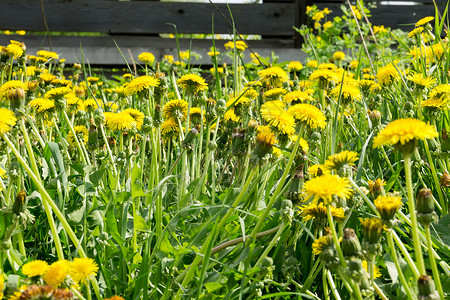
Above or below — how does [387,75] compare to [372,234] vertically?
above

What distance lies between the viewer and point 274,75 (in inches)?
72.1

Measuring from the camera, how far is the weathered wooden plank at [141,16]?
6.13 meters

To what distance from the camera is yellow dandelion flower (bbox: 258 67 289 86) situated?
1820 millimetres

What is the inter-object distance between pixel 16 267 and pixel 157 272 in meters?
0.28

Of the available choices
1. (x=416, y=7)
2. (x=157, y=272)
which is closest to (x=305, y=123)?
(x=157, y=272)

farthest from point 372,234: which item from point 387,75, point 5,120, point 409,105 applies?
point 387,75

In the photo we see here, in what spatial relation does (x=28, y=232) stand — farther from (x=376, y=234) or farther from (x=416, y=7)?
(x=416, y=7)

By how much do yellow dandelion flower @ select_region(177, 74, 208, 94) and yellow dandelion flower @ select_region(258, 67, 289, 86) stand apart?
0.30m

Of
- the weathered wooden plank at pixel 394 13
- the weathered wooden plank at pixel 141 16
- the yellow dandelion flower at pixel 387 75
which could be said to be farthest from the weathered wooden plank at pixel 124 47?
the yellow dandelion flower at pixel 387 75

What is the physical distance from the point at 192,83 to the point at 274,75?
1.18 ft

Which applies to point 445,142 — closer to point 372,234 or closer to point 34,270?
point 372,234

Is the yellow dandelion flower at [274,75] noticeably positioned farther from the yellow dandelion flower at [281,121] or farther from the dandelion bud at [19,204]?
the dandelion bud at [19,204]

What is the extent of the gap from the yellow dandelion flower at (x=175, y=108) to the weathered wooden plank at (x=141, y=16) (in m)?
4.81

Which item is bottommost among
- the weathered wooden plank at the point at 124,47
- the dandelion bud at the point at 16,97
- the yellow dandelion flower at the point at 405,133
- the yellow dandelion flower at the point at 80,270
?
the yellow dandelion flower at the point at 80,270
